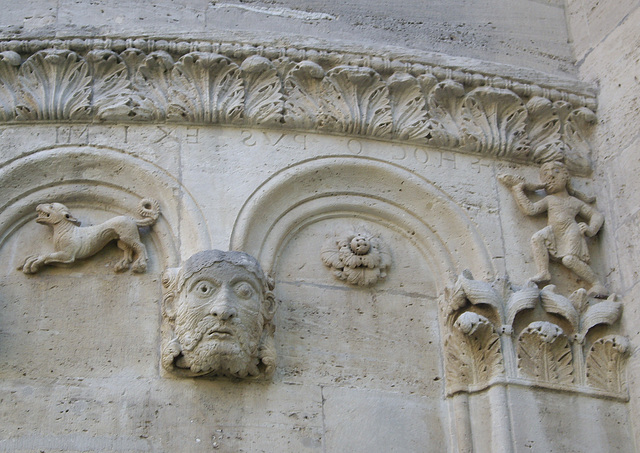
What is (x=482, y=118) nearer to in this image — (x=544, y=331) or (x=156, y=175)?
(x=544, y=331)

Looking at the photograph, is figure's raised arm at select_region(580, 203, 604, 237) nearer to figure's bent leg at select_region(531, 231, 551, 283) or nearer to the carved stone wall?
the carved stone wall

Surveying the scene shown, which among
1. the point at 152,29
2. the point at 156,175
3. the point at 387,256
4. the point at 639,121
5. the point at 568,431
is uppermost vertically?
the point at 152,29

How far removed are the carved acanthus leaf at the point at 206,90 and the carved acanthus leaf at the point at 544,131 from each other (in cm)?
193

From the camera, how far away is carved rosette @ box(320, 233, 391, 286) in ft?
21.1

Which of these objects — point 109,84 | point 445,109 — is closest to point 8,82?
point 109,84

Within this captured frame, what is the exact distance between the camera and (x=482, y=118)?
7.01 metres

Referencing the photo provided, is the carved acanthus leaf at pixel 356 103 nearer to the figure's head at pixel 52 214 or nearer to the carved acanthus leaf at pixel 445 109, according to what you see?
the carved acanthus leaf at pixel 445 109

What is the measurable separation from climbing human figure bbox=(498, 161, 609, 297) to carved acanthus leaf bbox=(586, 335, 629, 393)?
1.24 ft

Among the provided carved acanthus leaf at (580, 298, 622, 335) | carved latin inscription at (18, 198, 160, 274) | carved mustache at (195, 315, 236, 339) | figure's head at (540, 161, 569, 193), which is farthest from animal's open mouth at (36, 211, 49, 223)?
carved acanthus leaf at (580, 298, 622, 335)

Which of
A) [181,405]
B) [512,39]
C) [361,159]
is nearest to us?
[181,405]

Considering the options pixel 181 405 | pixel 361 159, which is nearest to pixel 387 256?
pixel 361 159

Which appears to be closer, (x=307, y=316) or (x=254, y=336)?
(x=254, y=336)

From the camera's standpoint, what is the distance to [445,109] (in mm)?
7027

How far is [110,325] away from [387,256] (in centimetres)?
172
